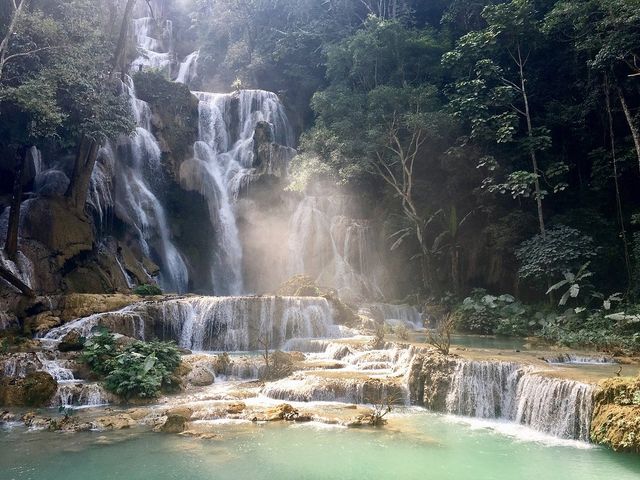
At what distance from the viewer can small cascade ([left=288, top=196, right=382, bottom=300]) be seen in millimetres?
24672

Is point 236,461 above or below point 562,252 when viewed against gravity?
below

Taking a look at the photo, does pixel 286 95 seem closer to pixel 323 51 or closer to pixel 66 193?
pixel 323 51

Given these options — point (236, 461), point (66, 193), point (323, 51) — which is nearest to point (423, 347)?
point (236, 461)

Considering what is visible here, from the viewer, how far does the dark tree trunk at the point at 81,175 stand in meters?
19.3

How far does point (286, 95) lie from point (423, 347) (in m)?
24.8

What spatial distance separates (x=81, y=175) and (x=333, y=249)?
1209 centimetres

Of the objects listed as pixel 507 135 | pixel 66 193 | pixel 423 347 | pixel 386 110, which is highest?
pixel 386 110

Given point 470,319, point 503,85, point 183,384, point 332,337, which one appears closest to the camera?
point 183,384

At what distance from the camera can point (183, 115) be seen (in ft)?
89.4

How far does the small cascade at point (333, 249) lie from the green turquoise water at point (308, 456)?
51.7ft

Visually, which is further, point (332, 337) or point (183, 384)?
point (332, 337)

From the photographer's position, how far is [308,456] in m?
7.61

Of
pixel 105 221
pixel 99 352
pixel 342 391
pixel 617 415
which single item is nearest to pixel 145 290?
pixel 105 221

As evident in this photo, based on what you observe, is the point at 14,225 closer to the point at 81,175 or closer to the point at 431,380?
the point at 81,175
